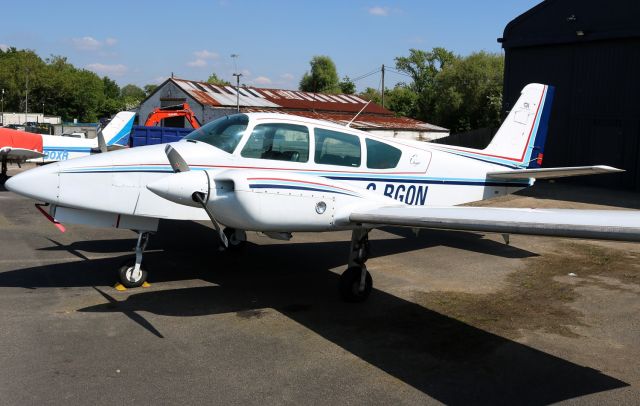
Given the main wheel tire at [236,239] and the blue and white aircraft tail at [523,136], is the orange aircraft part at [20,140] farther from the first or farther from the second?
the blue and white aircraft tail at [523,136]

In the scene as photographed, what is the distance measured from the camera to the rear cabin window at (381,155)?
8.27 metres

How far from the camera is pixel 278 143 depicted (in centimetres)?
755

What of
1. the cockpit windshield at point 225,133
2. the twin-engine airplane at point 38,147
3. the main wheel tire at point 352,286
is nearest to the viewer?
the main wheel tire at point 352,286

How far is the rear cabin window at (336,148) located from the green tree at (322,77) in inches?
2970

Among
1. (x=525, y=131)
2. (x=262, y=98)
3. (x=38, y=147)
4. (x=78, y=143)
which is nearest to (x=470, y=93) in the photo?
(x=262, y=98)

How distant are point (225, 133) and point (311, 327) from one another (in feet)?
9.82

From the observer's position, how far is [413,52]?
8175cm

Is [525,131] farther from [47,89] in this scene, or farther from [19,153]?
[47,89]

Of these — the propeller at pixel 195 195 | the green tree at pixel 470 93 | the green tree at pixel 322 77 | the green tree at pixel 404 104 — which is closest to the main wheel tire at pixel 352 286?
the propeller at pixel 195 195

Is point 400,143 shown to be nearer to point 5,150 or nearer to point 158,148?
point 158,148

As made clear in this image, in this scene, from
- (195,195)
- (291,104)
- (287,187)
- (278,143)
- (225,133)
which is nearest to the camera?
(195,195)

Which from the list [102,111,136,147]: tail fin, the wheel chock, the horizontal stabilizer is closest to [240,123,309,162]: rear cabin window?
the wheel chock

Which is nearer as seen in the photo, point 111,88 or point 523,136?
point 523,136

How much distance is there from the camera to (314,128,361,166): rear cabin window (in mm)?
7766
